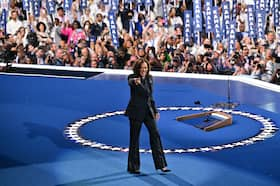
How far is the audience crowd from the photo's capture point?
13648 millimetres

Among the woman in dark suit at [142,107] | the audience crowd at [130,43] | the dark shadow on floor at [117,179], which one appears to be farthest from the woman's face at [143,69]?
the audience crowd at [130,43]

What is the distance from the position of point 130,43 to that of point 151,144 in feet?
27.6

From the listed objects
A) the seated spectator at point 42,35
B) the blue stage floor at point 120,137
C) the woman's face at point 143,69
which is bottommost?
the blue stage floor at point 120,137

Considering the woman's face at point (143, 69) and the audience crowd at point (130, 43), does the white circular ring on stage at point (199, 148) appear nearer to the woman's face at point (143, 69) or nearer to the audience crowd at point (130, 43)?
the woman's face at point (143, 69)

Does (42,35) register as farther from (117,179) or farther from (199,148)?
(117,179)

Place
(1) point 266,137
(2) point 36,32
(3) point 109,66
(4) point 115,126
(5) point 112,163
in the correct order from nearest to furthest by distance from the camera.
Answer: (5) point 112,163 → (1) point 266,137 → (4) point 115,126 → (3) point 109,66 → (2) point 36,32

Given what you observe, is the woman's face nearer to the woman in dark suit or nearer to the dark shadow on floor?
the woman in dark suit

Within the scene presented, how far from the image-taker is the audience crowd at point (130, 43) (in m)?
13.6

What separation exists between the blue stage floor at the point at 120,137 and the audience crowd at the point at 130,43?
0.58m

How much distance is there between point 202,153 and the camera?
8219 mm

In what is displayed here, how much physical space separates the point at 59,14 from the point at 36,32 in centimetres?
98

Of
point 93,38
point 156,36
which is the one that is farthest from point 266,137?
point 93,38

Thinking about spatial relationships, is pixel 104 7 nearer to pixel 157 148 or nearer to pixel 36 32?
pixel 36 32

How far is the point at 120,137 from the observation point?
9.18 m
